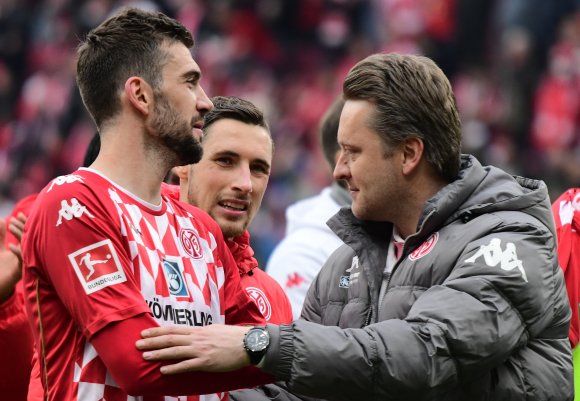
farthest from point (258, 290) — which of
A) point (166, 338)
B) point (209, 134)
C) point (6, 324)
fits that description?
point (166, 338)

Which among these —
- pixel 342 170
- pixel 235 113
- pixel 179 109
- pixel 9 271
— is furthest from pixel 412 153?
pixel 9 271

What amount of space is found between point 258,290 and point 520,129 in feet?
28.6

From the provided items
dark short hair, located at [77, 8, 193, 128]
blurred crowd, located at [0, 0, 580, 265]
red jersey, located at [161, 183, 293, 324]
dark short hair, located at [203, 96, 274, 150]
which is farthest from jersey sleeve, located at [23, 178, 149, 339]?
blurred crowd, located at [0, 0, 580, 265]

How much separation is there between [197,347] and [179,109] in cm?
80

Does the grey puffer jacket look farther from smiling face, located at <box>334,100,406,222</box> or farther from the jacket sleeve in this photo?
smiling face, located at <box>334,100,406,222</box>

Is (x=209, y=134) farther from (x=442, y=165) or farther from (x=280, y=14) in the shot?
(x=280, y=14)

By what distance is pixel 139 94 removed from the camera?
3422mm

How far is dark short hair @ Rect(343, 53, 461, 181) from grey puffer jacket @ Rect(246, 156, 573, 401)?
107 millimetres

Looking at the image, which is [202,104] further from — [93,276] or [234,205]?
[234,205]

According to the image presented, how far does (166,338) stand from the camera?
306cm

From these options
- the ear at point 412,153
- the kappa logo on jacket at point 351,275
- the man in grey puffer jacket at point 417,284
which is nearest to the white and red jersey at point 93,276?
the man in grey puffer jacket at point 417,284

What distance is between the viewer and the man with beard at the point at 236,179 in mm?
4477

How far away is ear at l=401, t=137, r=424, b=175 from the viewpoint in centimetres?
367

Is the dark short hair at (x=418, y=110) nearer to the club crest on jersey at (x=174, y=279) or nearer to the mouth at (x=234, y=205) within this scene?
the club crest on jersey at (x=174, y=279)
